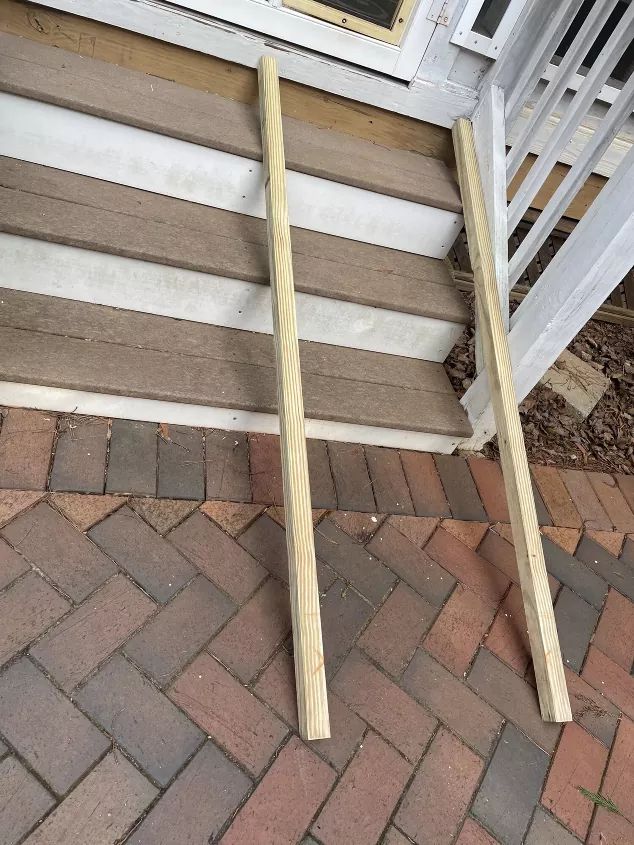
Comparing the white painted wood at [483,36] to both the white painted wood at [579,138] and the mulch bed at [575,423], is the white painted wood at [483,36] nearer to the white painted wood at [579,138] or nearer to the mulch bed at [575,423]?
the white painted wood at [579,138]

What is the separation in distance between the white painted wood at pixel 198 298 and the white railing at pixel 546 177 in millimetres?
328

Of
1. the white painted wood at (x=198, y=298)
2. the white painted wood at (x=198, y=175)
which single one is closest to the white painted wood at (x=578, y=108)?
the white painted wood at (x=198, y=175)

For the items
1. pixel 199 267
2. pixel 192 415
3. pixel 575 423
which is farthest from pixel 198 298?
pixel 575 423

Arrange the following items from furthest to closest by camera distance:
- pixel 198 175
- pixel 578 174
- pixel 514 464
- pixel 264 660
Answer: pixel 198 175
pixel 578 174
pixel 514 464
pixel 264 660

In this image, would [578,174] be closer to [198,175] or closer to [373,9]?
[373,9]

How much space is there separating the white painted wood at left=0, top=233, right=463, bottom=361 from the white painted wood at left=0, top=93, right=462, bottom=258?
1.18 feet

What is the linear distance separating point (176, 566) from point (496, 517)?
46.7 inches

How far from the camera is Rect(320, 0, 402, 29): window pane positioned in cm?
233

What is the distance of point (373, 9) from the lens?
2.36m

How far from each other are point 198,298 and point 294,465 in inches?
30.9

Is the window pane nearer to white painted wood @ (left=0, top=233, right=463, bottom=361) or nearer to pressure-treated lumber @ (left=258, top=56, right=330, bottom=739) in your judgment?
pressure-treated lumber @ (left=258, top=56, right=330, bottom=739)

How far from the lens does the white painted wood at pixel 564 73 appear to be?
6.99 ft

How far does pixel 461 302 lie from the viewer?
7.97 feet

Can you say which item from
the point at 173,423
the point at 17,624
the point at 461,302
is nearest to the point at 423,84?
the point at 461,302
